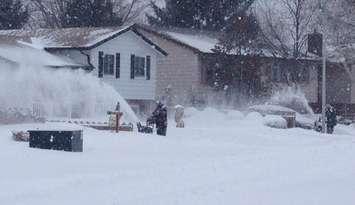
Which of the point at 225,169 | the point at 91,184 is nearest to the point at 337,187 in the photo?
the point at 225,169

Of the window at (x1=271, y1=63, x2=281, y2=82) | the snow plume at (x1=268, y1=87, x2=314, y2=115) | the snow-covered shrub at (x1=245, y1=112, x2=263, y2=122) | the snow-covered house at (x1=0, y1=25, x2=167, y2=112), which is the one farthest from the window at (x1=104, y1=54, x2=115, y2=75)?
the window at (x1=271, y1=63, x2=281, y2=82)

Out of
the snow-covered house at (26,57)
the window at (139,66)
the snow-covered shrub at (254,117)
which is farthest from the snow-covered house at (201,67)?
the snow-covered house at (26,57)

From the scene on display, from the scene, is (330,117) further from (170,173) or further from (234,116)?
(170,173)

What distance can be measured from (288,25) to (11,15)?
2152cm

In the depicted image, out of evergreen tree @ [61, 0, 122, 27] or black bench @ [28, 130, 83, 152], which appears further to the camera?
evergreen tree @ [61, 0, 122, 27]

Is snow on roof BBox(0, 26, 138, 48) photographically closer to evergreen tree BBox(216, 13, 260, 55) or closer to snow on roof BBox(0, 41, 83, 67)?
snow on roof BBox(0, 41, 83, 67)

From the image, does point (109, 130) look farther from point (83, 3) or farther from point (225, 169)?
point (83, 3)

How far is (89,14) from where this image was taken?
5819cm

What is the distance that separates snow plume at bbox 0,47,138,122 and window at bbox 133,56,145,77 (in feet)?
36.7

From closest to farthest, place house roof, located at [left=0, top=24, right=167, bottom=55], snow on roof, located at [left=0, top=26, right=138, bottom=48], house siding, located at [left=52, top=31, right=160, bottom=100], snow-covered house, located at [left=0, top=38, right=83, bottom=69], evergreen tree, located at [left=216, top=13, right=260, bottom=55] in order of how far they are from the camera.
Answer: snow-covered house, located at [left=0, top=38, right=83, bottom=69] < house roof, located at [left=0, top=24, right=167, bottom=55] < snow on roof, located at [left=0, top=26, right=138, bottom=48] < house siding, located at [left=52, top=31, right=160, bottom=100] < evergreen tree, located at [left=216, top=13, right=260, bottom=55]

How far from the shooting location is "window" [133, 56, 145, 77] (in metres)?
43.3

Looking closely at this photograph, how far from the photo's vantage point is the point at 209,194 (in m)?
12.6

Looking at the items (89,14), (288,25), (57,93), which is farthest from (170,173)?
(288,25)

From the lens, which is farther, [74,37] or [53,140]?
[74,37]
